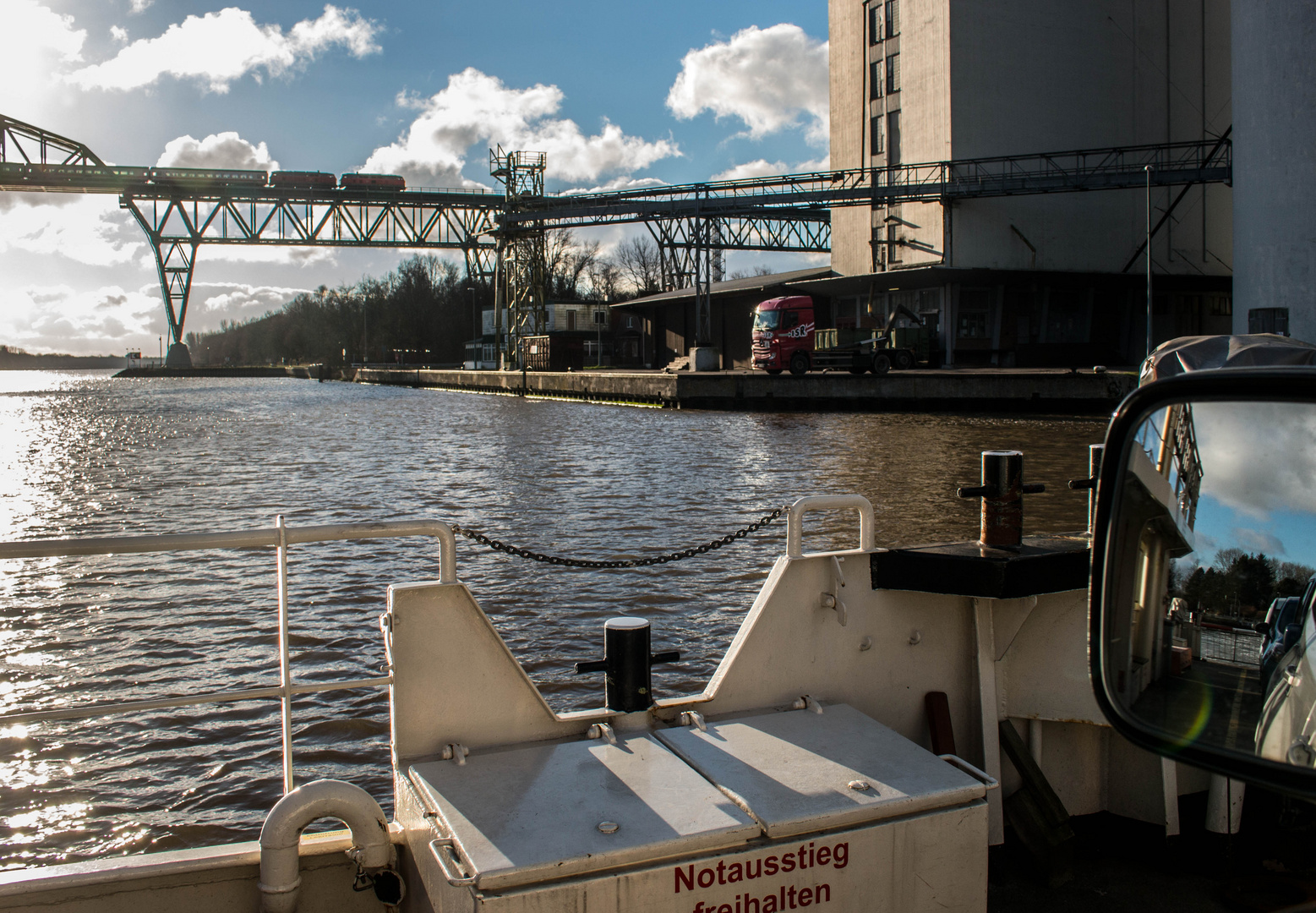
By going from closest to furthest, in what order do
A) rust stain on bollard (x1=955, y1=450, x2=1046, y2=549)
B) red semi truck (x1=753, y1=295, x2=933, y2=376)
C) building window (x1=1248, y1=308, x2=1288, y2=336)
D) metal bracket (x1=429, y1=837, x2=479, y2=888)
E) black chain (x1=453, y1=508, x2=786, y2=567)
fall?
1. metal bracket (x1=429, y1=837, x2=479, y2=888)
2. rust stain on bollard (x1=955, y1=450, x2=1046, y2=549)
3. black chain (x1=453, y1=508, x2=786, y2=567)
4. building window (x1=1248, y1=308, x2=1288, y2=336)
5. red semi truck (x1=753, y1=295, x2=933, y2=376)

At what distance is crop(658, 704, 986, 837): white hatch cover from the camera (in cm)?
286

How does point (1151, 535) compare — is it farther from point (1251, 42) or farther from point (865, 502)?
point (1251, 42)

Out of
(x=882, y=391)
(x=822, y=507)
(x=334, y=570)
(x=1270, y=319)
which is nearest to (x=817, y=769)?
(x=822, y=507)

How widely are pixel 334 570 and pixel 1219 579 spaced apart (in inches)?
431

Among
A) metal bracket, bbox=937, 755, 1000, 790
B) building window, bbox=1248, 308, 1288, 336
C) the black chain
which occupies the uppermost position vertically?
building window, bbox=1248, 308, 1288, 336

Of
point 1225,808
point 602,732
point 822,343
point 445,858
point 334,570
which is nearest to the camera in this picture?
point 445,858

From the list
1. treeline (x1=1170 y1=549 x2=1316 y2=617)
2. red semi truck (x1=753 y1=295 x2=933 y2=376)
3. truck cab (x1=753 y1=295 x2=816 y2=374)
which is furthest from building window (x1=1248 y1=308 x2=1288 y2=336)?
treeline (x1=1170 y1=549 x2=1316 y2=617)

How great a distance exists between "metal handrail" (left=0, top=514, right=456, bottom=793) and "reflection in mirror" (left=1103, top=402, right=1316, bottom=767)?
2.16 meters

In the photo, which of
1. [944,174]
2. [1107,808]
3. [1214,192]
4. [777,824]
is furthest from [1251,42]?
[777,824]

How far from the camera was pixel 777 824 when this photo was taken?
2744mm

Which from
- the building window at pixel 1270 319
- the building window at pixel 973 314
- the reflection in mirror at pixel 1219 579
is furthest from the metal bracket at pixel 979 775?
the building window at pixel 973 314

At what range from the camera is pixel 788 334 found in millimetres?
38812

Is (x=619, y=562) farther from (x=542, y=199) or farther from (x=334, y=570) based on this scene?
(x=542, y=199)

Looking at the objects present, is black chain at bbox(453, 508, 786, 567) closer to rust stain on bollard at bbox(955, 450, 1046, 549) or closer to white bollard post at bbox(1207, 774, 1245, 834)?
rust stain on bollard at bbox(955, 450, 1046, 549)
